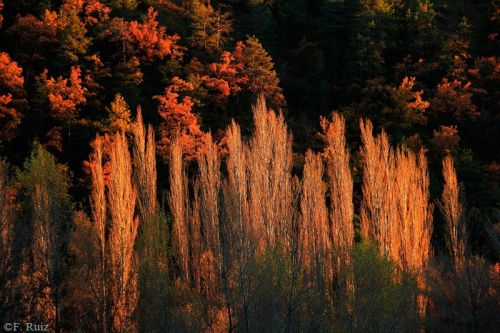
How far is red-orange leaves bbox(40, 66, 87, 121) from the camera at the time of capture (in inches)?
1220

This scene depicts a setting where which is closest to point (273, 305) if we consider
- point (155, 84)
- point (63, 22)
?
point (155, 84)

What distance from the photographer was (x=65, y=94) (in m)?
32.0

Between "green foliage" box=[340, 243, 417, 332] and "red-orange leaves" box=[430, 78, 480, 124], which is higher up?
"red-orange leaves" box=[430, 78, 480, 124]

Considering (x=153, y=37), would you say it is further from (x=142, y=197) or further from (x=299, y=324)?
(x=299, y=324)

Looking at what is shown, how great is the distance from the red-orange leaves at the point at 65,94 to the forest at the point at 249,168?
0.46 ft

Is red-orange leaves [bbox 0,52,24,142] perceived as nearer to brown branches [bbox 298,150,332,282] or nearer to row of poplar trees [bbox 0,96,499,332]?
row of poplar trees [bbox 0,96,499,332]

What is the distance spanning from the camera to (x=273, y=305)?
1675 cm

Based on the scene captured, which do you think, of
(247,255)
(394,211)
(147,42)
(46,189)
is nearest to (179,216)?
(46,189)

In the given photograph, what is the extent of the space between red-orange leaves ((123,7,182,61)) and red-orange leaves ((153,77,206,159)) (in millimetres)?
3804

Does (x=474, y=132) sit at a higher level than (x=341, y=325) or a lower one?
higher

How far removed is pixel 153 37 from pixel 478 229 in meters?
23.5

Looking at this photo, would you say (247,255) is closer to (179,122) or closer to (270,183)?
(270,183)

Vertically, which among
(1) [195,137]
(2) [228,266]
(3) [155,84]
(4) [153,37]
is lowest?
(2) [228,266]

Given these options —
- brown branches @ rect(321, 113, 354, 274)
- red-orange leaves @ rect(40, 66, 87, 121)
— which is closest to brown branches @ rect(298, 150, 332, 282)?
brown branches @ rect(321, 113, 354, 274)
